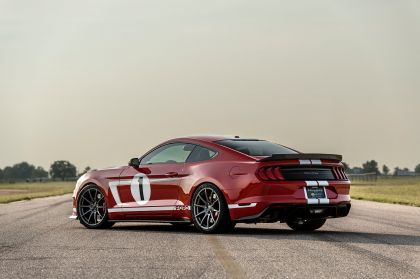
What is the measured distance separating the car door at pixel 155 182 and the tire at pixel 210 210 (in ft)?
1.61

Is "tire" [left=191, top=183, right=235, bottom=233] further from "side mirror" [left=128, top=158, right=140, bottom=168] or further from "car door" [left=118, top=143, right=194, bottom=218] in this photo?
"side mirror" [left=128, top=158, right=140, bottom=168]

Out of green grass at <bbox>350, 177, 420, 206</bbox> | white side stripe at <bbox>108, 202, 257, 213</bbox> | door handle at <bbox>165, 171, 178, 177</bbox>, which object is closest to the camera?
white side stripe at <bbox>108, 202, 257, 213</bbox>

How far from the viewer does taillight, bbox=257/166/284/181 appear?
37.6ft

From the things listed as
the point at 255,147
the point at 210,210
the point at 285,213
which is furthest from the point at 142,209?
the point at 285,213

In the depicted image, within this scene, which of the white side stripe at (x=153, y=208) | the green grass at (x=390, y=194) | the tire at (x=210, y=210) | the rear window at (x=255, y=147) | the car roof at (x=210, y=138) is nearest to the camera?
the white side stripe at (x=153, y=208)

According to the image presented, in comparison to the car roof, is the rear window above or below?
below

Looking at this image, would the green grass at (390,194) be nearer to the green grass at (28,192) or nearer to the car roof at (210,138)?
the car roof at (210,138)

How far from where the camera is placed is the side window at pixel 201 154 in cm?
1227


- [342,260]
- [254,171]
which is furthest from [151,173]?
[342,260]

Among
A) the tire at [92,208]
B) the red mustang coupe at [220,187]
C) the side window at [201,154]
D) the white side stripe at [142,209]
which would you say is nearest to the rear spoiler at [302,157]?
the red mustang coupe at [220,187]

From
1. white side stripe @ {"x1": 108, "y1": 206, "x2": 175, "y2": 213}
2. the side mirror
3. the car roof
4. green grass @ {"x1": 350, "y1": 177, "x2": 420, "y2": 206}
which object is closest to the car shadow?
white side stripe @ {"x1": 108, "y1": 206, "x2": 175, "y2": 213}

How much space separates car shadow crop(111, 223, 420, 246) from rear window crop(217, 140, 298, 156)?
1213mm

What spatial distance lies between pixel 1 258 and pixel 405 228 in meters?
7.01

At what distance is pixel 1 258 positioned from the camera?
877 cm
